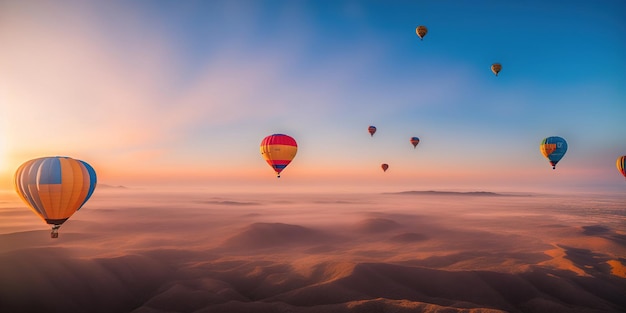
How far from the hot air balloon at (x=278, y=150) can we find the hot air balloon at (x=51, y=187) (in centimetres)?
2076

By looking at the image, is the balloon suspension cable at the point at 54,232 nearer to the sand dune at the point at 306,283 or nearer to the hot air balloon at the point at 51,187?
the hot air balloon at the point at 51,187

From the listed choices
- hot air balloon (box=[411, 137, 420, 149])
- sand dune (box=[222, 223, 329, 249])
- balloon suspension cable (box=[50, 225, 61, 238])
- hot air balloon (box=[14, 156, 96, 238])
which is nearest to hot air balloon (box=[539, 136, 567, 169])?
hot air balloon (box=[411, 137, 420, 149])

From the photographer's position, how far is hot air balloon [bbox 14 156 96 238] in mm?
26094

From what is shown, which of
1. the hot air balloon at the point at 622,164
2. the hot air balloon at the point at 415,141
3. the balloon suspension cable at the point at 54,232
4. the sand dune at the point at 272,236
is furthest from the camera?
the hot air balloon at the point at 415,141

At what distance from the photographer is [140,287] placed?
29266mm

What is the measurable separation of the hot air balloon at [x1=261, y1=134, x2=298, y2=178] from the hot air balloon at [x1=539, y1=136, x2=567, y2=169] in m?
45.1

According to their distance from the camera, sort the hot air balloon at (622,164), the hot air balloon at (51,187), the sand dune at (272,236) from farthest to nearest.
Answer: the hot air balloon at (622,164), the sand dune at (272,236), the hot air balloon at (51,187)

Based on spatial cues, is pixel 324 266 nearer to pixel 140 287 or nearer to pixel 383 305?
pixel 383 305

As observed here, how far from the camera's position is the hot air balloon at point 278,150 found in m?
42.2

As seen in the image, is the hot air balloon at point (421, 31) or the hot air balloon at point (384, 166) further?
the hot air balloon at point (384, 166)

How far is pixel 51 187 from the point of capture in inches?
1030

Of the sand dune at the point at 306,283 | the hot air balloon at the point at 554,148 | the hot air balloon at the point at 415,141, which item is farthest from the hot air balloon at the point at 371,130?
the hot air balloon at the point at 554,148

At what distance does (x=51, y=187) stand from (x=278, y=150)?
76.8 ft

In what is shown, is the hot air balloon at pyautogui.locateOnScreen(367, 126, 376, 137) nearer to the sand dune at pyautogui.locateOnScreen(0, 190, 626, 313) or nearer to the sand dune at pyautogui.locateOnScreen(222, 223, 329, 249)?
the sand dune at pyautogui.locateOnScreen(222, 223, 329, 249)
